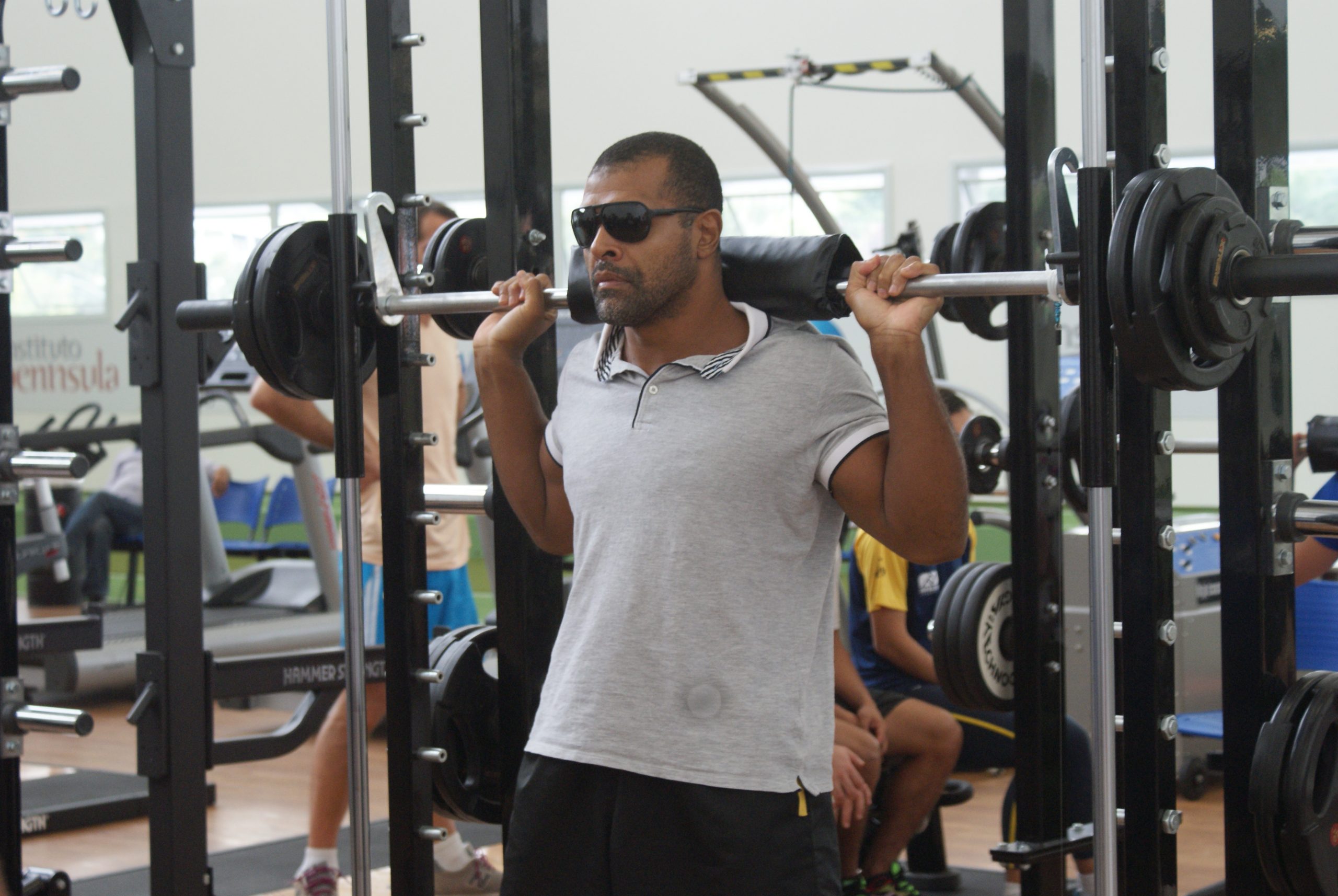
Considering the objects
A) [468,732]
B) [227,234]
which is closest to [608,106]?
[227,234]

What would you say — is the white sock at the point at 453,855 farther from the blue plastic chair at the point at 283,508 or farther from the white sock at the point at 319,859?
the blue plastic chair at the point at 283,508

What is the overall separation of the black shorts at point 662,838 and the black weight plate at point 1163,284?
0.64 m

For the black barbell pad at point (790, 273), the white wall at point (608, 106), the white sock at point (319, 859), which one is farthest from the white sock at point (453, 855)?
the white wall at point (608, 106)

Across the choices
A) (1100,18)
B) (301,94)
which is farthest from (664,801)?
(301,94)

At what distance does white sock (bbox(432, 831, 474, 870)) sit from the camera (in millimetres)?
3574

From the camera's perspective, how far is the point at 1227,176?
1.84m

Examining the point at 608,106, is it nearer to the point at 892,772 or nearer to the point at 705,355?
the point at 892,772

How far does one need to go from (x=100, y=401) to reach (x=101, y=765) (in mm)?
4393

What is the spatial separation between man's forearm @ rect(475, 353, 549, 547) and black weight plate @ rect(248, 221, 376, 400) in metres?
0.25

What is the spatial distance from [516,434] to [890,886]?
1661 mm

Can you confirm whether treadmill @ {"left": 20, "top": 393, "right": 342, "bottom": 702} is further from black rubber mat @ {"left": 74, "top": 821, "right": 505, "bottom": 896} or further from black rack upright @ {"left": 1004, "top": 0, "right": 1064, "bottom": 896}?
black rack upright @ {"left": 1004, "top": 0, "right": 1064, "bottom": 896}

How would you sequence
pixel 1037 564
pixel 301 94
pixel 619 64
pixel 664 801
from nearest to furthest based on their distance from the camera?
pixel 664 801
pixel 1037 564
pixel 619 64
pixel 301 94

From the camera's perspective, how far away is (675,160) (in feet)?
6.02

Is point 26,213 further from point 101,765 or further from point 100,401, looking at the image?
point 101,765
